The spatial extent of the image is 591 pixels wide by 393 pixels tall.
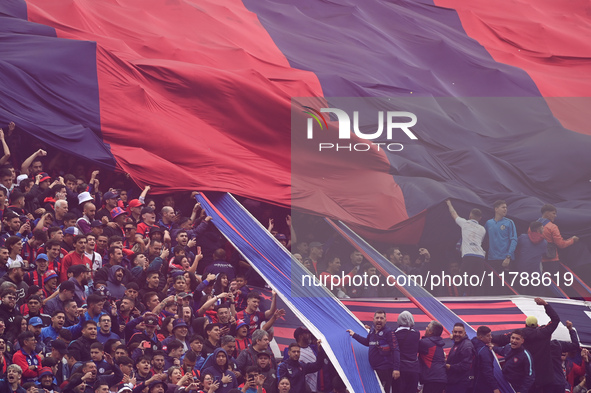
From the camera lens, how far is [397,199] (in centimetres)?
1254

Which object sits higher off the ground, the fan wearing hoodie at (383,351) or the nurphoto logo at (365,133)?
the nurphoto logo at (365,133)

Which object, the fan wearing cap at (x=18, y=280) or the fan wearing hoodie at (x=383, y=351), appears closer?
the fan wearing cap at (x=18, y=280)

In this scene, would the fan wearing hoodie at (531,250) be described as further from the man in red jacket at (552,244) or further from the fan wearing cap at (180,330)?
the fan wearing cap at (180,330)

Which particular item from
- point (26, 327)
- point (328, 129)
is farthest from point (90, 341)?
point (328, 129)

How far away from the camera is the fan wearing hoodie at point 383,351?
9898 millimetres

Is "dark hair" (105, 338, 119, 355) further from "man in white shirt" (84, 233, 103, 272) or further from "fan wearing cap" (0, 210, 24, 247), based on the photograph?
"fan wearing cap" (0, 210, 24, 247)

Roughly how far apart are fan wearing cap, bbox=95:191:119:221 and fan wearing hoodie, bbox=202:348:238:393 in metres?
2.24

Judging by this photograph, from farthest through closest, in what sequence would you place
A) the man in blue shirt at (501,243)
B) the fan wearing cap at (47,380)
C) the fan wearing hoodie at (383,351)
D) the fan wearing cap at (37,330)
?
the man in blue shirt at (501,243) < the fan wearing hoodie at (383,351) < the fan wearing cap at (37,330) < the fan wearing cap at (47,380)

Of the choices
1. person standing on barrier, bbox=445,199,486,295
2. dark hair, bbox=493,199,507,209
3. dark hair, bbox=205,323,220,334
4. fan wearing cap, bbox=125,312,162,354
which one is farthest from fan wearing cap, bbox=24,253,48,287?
dark hair, bbox=493,199,507,209

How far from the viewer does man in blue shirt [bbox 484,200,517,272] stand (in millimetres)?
12008

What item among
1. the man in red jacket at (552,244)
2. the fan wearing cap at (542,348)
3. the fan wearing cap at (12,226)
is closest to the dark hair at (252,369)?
the fan wearing cap at (12,226)

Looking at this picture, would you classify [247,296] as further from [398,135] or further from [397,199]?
[398,135]

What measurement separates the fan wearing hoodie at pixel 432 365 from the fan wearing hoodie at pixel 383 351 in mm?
319

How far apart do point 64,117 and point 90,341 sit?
12.8 ft
